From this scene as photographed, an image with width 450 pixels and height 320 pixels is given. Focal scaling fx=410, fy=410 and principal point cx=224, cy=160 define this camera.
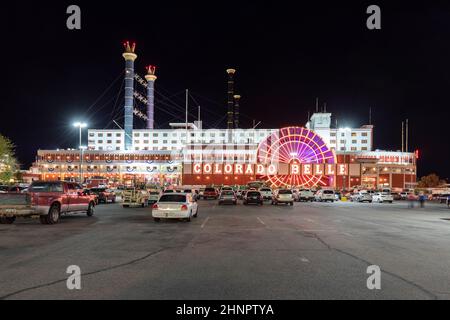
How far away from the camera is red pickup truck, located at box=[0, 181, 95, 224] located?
697 inches

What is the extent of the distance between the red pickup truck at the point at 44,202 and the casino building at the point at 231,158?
199ft

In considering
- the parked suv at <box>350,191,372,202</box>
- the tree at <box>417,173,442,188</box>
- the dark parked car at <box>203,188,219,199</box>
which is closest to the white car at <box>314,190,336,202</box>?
the parked suv at <box>350,191,372,202</box>

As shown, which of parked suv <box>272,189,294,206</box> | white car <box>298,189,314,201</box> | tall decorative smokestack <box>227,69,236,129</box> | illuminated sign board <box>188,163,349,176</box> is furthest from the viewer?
tall decorative smokestack <box>227,69,236,129</box>

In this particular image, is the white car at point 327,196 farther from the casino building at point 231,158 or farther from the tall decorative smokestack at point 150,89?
the tall decorative smokestack at point 150,89

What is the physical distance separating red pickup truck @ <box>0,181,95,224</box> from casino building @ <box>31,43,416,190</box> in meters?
60.6

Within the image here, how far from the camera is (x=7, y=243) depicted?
12.4 meters

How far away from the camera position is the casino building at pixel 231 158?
262ft

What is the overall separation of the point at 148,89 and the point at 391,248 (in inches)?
5597

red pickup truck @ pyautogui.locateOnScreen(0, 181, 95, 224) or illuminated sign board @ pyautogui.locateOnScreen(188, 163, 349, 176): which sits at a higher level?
illuminated sign board @ pyautogui.locateOnScreen(188, 163, 349, 176)

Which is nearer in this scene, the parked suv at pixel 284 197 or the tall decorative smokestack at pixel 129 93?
the parked suv at pixel 284 197

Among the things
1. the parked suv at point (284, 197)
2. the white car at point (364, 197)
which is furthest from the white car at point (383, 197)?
the parked suv at point (284, 197)

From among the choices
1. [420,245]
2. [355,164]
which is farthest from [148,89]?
[420,245]

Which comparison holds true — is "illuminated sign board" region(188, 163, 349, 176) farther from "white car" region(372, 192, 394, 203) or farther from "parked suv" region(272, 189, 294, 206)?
"parked suv" region(272, 189, 294, 206)

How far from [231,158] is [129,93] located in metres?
41.4
